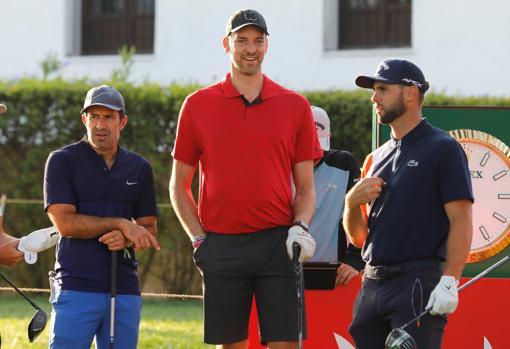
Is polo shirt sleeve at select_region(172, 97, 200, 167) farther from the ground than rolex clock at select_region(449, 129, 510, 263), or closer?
farther from the ground

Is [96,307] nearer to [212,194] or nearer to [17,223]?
[212,194]

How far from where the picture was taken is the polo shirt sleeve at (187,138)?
6.42 m

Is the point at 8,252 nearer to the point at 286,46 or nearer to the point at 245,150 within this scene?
the point at 245,150

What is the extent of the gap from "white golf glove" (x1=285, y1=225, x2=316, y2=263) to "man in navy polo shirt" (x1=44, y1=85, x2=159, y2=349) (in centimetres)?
83

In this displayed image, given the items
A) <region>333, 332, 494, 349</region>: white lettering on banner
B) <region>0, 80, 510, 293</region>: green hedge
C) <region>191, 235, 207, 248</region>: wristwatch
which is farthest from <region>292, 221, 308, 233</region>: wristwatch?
<region>0, 80, 510, 293</region>: green hedge

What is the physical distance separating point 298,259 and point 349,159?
135 cm

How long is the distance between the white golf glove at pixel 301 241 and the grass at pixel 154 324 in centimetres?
429

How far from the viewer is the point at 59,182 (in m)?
6.62

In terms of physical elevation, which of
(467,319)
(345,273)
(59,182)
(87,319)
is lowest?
(467,319)

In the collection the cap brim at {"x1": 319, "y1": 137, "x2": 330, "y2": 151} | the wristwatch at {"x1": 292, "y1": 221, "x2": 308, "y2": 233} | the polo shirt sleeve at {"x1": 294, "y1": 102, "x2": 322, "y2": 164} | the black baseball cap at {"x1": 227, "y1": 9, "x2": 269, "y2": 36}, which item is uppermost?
the black baseball cap at {"x1": 227, "y1": 9, "x2": 269, "y2": 36}

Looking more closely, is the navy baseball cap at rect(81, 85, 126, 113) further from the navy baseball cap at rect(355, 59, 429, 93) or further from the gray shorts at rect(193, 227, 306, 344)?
the navy baseball cap at rect(355, 59, 429, 93)

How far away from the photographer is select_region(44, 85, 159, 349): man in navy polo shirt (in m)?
6.54

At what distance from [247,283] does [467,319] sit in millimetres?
1803

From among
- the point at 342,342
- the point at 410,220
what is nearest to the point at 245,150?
the point at 410,220
